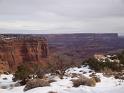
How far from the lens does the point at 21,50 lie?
80.2 meters

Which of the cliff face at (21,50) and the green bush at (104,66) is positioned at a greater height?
the green bush at (104,66)

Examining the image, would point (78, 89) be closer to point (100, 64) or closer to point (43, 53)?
point (100, 64)

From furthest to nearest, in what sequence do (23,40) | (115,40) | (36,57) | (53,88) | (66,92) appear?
(115,40) < (36,57) < (23,40) < (53,88) < (66,92)

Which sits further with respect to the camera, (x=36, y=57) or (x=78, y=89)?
(x=36, y=57)

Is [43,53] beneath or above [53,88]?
beneath

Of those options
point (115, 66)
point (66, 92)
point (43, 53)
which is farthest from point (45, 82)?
point (43, 53)

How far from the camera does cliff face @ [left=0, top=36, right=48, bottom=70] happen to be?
241ft

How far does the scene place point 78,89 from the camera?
39.5 feet

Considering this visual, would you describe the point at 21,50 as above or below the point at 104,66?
below

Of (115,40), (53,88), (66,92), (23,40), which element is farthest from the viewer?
(115,40)

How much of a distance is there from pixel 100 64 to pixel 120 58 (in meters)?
3.44

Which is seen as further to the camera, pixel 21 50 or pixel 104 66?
pixel 21 50

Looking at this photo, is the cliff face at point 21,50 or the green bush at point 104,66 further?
the cliff face at point 21,50

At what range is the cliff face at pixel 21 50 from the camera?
73.6m
